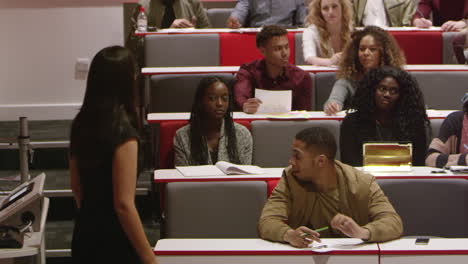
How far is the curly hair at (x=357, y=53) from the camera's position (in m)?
4.42

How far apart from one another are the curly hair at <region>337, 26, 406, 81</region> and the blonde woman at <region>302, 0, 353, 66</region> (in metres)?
0.66

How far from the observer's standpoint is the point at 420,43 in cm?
540

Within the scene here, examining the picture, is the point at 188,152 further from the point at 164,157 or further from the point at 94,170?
the point at 94,170

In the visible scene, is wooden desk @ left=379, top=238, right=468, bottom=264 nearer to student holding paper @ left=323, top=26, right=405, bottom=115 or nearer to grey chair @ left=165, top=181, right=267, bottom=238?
grey chair @ left=165, top=181, right=267, bottom=238

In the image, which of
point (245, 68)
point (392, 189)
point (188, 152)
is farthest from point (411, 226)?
point (245, 68)

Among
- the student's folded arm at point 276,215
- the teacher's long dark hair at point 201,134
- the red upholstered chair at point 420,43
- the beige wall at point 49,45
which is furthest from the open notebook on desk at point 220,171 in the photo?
the beige wall at point 49,45

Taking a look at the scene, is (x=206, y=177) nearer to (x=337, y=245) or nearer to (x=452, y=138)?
(x=337, y=245)

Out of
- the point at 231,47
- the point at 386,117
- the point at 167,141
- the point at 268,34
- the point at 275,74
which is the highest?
the point at 268,34

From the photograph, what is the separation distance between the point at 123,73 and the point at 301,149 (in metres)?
0.77

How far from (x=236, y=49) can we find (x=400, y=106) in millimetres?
1803

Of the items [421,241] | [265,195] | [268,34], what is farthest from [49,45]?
[421,241]

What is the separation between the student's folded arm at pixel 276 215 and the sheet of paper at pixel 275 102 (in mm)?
1274

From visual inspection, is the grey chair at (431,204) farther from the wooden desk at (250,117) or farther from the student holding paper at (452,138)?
the wooden desk at (250,117)

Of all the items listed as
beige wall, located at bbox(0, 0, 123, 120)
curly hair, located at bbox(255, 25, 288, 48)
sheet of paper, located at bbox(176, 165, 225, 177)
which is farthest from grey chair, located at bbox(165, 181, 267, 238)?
beige wall, located at bbox(0, 0, 123, 120)
